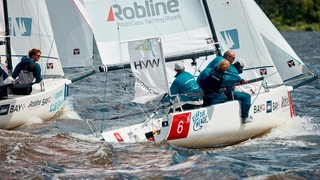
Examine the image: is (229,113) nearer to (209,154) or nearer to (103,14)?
(209,154)

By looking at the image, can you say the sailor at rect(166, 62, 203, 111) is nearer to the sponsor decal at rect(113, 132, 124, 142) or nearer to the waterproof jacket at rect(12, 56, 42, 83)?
the sponsor decal at rect(113, 132, 124, 142)

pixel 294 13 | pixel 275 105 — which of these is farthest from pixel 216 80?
pixel 294 13

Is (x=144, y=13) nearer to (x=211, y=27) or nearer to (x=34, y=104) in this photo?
(x=211, y=27)

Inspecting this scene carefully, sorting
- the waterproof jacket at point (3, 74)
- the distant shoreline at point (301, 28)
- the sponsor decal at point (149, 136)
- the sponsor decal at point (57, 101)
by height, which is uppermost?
the waterproof jacket at point (3, 74)

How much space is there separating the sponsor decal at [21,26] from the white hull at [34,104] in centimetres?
109

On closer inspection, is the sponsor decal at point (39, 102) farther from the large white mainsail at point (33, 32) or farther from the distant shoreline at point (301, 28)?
the distant shoreline at point (301, 28)

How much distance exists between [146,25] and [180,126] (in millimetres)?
2270

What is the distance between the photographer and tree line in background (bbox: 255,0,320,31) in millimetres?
84625

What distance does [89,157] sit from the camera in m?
9.77

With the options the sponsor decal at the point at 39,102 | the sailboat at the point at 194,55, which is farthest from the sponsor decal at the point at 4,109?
the sailboat at the point at 194,55

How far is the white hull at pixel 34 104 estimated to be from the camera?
Answer: 13.1 meters

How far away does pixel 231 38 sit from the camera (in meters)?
13.4

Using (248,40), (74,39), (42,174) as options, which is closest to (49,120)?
(74,39)

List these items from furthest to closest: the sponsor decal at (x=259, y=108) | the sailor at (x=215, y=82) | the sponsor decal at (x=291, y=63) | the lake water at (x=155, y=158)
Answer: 1. the sponsor decal at (x=291, y=63)
2. the sponsor decal at (x=259, y=108)
3. the sailor at (x=215, y=82)
4. the lake water at (x=155, y=158)
